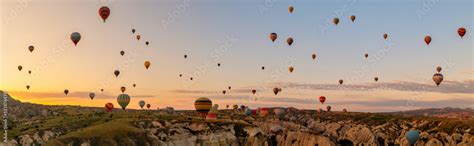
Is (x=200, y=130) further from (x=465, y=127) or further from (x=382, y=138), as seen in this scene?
(x=465, y=127)

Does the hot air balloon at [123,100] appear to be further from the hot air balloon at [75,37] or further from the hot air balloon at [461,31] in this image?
the hot air balloon at [461,31]

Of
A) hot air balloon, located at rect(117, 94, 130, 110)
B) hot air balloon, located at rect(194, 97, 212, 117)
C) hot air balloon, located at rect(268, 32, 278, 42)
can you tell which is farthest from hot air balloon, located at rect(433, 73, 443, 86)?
hot air balloon, located at rect(117, 94, 130, 110)

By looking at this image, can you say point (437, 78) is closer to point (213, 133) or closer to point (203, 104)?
point (203, 104)

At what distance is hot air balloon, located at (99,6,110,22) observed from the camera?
8244cm

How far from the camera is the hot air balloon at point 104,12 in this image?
3246 inches

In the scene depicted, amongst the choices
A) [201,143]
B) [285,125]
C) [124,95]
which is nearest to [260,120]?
[285,125]

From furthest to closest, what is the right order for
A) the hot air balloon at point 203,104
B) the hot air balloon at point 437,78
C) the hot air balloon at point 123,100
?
the hot air balloon at point 123,100, the hot air balloon at point 203,104, the hot air balloon at point 437,78

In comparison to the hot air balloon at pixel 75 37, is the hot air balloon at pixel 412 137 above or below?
below

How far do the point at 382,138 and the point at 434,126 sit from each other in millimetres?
14879

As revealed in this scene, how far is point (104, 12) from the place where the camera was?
82750 millimetres

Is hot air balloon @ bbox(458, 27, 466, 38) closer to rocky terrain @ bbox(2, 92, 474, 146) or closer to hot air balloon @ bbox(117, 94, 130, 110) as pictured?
rocky terrain @ bbox(2, 92, 474, 146)

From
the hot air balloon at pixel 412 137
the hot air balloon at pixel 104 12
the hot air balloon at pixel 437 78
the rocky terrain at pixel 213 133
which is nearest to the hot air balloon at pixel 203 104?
the rocky terrain at pixel 213 133

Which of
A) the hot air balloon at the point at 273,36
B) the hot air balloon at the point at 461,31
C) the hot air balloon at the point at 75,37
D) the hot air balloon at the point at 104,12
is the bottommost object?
the hot air balloon at the point at 75,37

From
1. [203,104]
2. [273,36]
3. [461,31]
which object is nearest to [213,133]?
[203,104]
